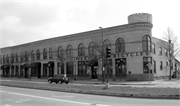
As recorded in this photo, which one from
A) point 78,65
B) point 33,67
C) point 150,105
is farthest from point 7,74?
point 150,105

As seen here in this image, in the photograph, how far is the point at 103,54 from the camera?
34.8 meters

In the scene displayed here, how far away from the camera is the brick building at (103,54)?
35031mm

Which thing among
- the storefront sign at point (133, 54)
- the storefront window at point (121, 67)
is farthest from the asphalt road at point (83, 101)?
the storefront window at point (121, 67)

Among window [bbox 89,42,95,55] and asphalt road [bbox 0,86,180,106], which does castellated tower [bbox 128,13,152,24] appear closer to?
window [bbox 89,42,95,55]

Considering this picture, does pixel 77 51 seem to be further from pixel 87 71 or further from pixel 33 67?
pixel 33 67

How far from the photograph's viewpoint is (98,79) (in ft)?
131

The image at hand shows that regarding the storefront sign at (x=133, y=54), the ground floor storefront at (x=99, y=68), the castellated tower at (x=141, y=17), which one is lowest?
the ground floor storefront at (x=99, y=68)

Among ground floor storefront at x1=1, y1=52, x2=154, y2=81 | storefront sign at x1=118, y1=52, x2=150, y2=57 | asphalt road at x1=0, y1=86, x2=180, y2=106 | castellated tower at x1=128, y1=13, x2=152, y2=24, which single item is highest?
castellated tower at x1=128, y1=13, x2=152, y2=24

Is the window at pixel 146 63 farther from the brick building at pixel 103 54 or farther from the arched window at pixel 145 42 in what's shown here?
the arched window at pixel 145 42

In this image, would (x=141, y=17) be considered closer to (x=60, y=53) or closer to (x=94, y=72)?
(x=94, y=72)

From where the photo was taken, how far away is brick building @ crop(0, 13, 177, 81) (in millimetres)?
35031

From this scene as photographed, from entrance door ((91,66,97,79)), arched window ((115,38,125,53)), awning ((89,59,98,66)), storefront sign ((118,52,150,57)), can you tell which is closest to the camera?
storefront sign ((118,52,150,57))

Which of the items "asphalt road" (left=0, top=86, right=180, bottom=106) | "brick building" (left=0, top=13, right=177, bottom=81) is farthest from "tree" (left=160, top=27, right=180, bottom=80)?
"asphalt road" (left=0, top=86, right=180, bottom=106)

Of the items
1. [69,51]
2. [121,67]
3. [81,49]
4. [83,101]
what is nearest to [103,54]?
[121,67]
